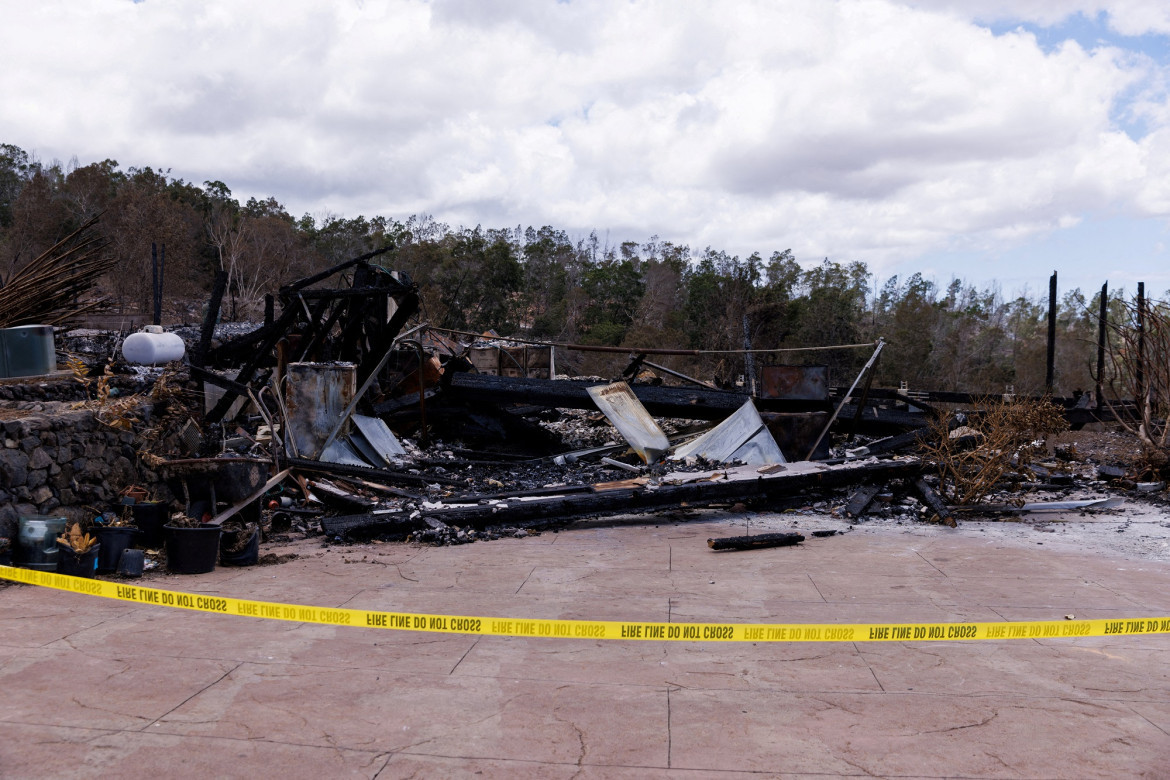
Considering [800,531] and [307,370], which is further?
[307,370]

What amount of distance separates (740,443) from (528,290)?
33.7m

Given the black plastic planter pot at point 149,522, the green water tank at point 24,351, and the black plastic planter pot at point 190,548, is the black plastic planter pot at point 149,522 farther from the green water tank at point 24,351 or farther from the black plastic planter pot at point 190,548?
the green water tank at point 24,351

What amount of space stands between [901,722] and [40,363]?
9.22 metres

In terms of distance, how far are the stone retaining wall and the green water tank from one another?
1.49 meters

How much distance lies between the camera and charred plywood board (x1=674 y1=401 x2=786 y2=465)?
1080cm

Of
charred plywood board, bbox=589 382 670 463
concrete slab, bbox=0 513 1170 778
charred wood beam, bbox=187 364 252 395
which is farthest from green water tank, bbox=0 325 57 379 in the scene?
charred plywood board, bbox=589 382 670 463

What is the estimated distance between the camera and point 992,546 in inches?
300

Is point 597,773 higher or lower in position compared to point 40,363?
lower

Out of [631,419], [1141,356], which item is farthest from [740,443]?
[1141,356]

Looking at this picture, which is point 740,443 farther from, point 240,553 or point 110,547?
point 110,547

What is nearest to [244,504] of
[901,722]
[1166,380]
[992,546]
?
[901,722]

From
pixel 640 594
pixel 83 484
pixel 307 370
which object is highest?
pixel 307 370

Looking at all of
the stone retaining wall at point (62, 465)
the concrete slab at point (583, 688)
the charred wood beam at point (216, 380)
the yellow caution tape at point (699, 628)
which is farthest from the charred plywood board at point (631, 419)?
the yellow caution tape at point (699, 628)

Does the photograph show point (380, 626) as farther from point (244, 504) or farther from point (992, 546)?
point (992, 546)
